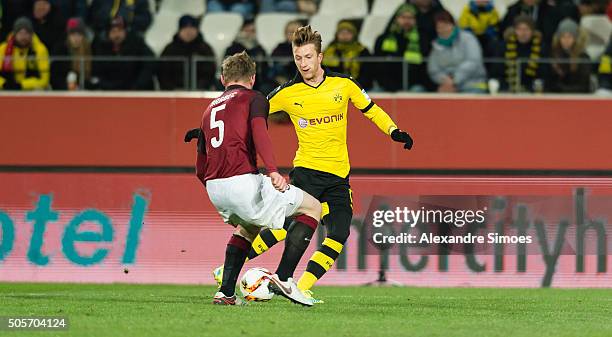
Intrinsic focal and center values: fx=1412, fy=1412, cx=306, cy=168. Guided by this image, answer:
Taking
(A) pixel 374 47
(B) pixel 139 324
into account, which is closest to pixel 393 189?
(A) pixel 374 47

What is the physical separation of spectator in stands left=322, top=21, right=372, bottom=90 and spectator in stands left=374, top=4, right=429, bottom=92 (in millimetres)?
155

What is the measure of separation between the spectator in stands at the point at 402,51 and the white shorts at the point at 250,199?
6.32m

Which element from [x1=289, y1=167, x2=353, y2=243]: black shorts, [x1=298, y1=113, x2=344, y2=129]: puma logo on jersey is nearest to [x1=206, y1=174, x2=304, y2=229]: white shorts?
[x1=289, y1=167, x2=353, y2=243]: black shorts

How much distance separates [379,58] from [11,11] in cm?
453

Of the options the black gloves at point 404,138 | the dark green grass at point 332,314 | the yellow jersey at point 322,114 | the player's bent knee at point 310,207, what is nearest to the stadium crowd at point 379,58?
the dark green grass at point 332,314

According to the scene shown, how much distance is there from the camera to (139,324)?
27.6ft

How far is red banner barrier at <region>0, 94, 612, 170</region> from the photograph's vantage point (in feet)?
51.9

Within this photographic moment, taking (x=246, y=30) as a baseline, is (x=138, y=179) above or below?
below

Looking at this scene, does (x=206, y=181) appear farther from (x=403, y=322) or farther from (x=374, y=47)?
(x=374, y=47)

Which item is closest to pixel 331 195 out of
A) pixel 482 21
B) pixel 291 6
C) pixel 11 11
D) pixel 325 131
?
pixel 325 131

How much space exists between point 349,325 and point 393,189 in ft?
18.1

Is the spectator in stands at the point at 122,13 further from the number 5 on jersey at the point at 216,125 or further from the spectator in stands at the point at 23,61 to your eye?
the number 5 on jersey at the point at 216,125

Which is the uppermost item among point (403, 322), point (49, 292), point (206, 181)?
point (206, 181)

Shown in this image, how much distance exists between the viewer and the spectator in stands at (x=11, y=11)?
16.6m
